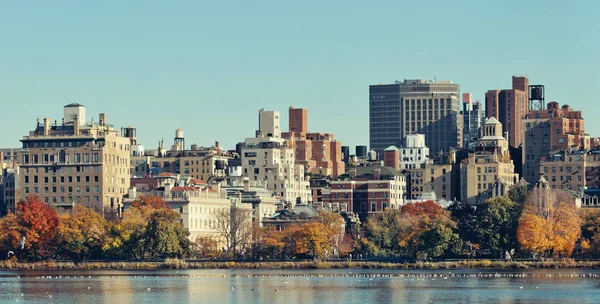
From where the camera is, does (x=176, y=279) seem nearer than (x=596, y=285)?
No

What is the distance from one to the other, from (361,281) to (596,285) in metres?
28.2

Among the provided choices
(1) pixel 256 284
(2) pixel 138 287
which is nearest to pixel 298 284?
(1) pixel 256 284

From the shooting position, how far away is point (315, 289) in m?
171

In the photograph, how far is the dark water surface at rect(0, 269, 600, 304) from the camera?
515ft

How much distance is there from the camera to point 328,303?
152250mm

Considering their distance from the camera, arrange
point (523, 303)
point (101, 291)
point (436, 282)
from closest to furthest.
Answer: point (523, 303), point (101, 291), point (436, 282)

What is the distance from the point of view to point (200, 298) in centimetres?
15900

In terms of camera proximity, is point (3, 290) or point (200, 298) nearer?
point (200, 298)

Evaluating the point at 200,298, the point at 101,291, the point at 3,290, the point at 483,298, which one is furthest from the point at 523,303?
the point at 3,290

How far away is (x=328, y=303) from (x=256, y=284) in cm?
2966

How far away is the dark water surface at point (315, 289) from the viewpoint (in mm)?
157000

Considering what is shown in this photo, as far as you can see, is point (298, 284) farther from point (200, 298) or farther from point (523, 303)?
point (523, 303)


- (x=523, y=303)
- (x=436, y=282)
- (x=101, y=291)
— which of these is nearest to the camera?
(x=523, y=303)

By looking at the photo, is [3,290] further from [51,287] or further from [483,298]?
[483,298]
